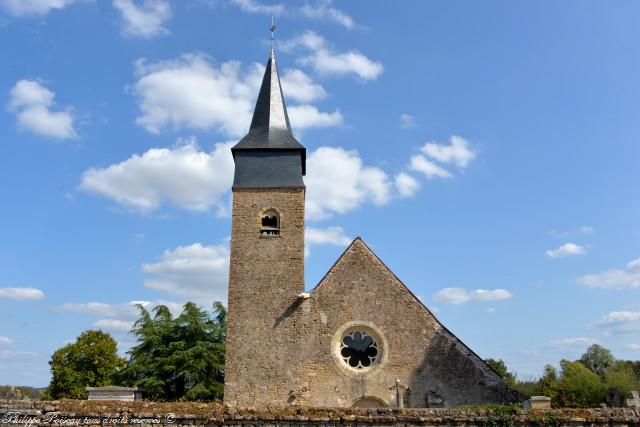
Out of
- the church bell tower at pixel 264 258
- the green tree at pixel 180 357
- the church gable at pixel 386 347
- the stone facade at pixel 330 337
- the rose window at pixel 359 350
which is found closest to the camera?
the church gable at pixel 386 347

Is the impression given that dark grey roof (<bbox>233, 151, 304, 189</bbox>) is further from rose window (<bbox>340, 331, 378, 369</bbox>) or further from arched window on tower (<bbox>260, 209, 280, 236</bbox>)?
rose window (<bbox>340, 331, 378, 369</bbox>)

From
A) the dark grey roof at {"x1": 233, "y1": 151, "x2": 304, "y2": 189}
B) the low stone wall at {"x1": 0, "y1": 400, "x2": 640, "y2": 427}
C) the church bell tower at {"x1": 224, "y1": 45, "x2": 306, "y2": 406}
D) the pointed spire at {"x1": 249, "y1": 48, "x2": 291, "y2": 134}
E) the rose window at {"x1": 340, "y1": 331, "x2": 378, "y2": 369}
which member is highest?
the pointed spire at {"x1": 249, "y1": 48, "x2": 291, "y2": 134}

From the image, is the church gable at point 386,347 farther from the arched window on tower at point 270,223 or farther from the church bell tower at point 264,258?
the arched window on tower at point 270,223

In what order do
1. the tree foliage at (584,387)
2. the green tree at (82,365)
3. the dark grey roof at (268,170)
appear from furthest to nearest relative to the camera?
1. the tree foliage at (584,387)
2. the green tree at (82,365)
3. the dark grey roof at (268,170)

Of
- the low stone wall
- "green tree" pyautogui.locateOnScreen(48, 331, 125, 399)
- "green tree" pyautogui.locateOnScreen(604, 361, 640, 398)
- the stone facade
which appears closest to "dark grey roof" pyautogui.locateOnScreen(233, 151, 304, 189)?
the stone facade

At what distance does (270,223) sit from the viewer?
18859mm

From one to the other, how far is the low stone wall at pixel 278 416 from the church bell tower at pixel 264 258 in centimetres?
810

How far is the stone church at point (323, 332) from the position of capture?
1612 cm

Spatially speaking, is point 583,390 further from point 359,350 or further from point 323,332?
point 323,332

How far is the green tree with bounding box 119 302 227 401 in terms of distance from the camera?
86.2ft

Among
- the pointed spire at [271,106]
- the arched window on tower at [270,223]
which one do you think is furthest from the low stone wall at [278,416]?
the pointed spire at [271,106]

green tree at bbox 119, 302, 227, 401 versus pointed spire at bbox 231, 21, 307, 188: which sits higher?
pointed spire at bbox 231, 21, 307, 188

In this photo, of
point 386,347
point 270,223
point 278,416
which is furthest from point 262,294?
point 278,416

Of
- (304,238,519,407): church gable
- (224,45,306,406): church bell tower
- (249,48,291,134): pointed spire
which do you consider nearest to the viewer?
(304,238,519,407): church gable
